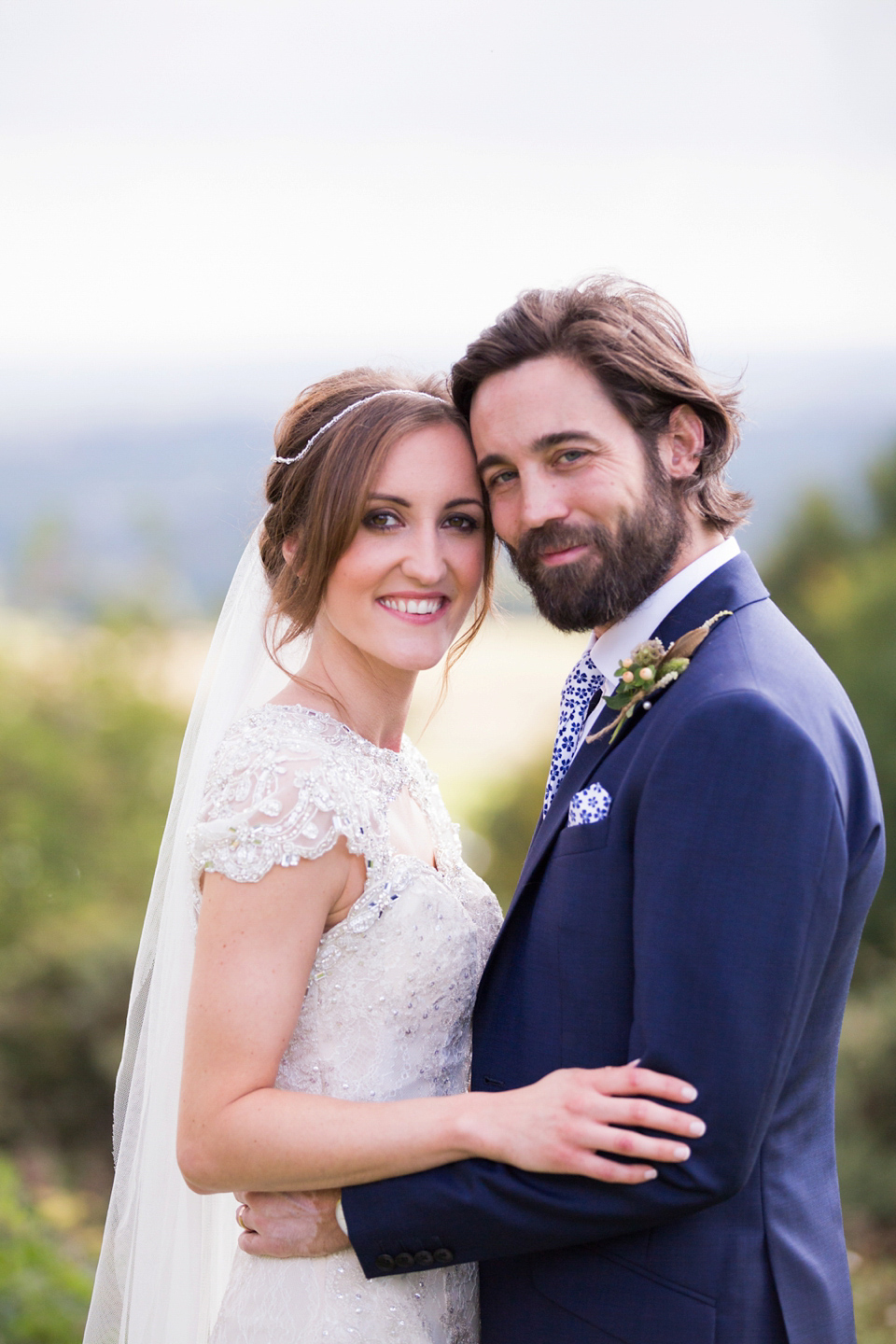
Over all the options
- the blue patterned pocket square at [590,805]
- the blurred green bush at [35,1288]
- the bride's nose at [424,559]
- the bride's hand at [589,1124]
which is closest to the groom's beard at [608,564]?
the bride's nose at [424,559]

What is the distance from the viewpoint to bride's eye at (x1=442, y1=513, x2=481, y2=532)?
256 centimetres

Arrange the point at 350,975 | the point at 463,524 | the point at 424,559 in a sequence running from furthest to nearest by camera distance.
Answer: the point at 463,524 → the point at 424,559 → the point at 350,975

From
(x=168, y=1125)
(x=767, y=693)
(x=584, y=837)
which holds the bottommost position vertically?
(x=168, y=1125)

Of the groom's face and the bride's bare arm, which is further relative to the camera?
the groom's face

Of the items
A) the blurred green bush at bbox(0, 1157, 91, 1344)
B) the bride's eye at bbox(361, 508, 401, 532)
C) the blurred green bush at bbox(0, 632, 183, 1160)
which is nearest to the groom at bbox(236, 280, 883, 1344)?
the bride's eye at bbox(361, 508, 401, 532)

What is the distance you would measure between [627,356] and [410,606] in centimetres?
71

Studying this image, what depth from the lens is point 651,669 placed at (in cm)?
198

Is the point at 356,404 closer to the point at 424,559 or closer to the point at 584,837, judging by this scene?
the point at 424,559

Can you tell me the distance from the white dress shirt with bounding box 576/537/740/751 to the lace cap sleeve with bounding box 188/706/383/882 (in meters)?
0.49

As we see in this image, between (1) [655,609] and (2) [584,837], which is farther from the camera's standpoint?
(1) [655,609]

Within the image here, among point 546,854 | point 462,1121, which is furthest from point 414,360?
point 462,1121

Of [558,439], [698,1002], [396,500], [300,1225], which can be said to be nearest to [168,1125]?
[300,1225]

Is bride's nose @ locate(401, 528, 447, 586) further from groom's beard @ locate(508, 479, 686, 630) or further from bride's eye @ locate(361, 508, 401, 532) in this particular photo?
groom's beard @ locate(508, 479, 686, 630)

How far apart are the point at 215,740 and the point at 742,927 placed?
1.40m
